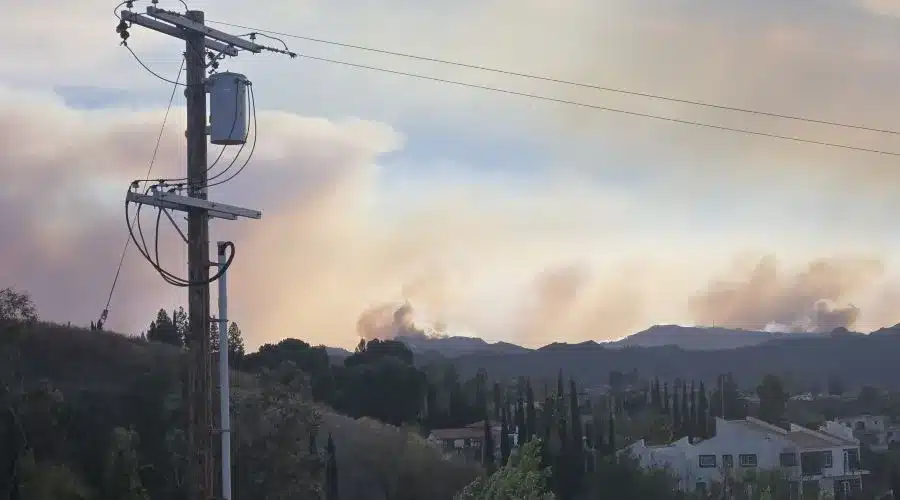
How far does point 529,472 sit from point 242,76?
33.5 ft

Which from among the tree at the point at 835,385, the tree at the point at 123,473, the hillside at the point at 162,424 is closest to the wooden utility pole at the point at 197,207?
the hillside at the point at 162,424

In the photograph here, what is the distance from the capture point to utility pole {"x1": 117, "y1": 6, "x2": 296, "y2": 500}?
1366 centimetres

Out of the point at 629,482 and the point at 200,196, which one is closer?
the point at 200,196

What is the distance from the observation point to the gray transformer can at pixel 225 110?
1454 cm

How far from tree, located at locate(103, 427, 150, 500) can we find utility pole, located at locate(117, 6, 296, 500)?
30.4 meters

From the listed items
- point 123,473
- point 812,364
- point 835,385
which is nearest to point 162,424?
point 123,473

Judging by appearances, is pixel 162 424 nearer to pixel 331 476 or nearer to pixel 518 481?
pixel 331 476

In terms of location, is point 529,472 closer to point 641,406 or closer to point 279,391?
point 279,391

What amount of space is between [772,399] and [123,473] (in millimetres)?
73988

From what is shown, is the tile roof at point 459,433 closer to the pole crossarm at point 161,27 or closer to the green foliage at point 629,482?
the green foliage at point 629,482

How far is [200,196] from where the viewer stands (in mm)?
14164

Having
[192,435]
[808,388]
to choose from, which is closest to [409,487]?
[192,435]

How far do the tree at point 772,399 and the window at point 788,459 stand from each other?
1205 inches

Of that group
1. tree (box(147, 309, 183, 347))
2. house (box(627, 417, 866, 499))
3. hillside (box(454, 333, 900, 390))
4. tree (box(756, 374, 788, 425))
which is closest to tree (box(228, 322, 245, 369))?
tree (box(147, 309, 183, 347))
